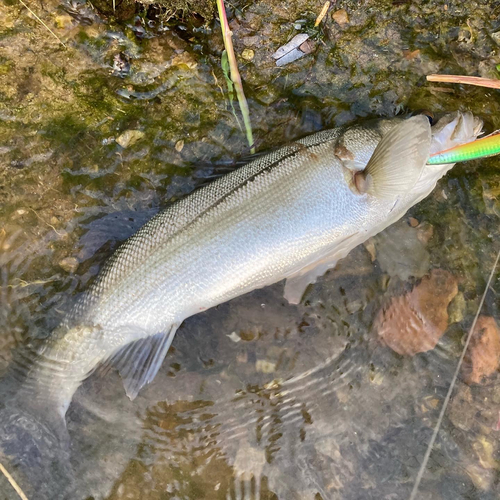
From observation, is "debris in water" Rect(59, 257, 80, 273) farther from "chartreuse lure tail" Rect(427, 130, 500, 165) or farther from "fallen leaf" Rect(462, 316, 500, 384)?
"fallen leaf" Rect(462, 316, 500, 384)

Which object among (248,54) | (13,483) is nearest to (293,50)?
(248,54)

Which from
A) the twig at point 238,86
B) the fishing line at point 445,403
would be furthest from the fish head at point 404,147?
the fishing line at point 445,403

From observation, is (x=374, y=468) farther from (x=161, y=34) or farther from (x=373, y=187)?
(x=161, y=34)

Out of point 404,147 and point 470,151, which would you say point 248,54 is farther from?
point 470,151

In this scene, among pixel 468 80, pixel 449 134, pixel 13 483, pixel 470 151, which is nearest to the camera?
pixel 470 151

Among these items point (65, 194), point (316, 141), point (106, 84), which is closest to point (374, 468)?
point (316, 141)

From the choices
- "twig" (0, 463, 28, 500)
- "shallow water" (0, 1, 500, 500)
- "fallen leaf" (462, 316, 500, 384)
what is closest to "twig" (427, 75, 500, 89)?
"shallow water" (0, 1, 500, 500)
